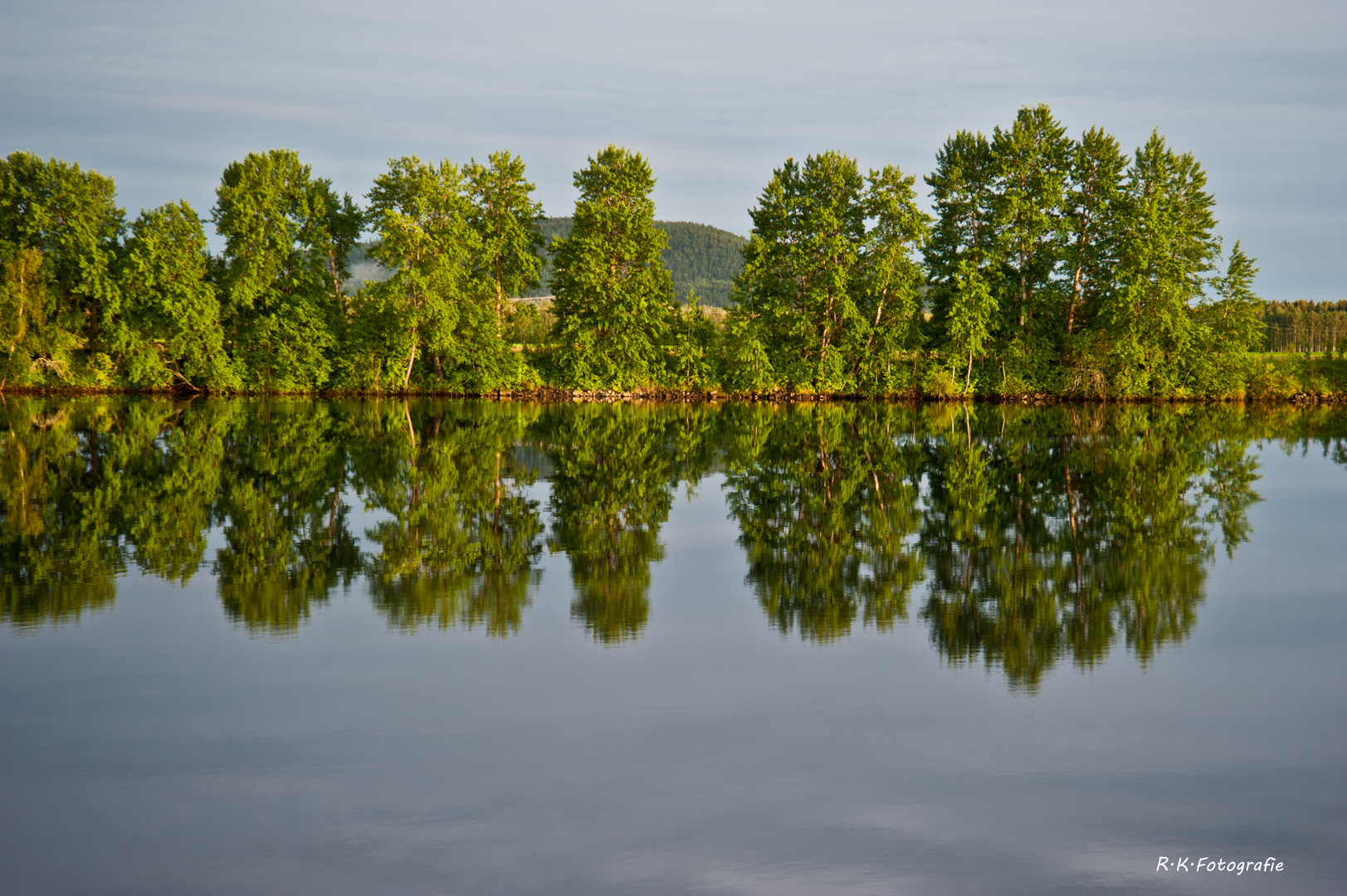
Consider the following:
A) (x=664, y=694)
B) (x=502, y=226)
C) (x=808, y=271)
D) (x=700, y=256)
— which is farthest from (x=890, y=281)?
(x=700, y=256)

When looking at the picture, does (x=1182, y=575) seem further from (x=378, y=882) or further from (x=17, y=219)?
(x=17, y=219)

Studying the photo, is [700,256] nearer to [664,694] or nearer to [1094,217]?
[1094,217]

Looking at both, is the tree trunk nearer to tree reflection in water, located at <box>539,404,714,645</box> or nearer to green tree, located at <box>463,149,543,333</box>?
green tree, located at <box>463,149,543,333</box>

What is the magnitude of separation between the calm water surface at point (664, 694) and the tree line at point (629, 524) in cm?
7

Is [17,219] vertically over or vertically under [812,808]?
over

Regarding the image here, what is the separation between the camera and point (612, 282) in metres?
46.3

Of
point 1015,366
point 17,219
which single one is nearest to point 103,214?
point 17,219

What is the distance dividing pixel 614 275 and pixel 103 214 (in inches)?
939

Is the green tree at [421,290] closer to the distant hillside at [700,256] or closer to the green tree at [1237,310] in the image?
the green tree at [1237,310]

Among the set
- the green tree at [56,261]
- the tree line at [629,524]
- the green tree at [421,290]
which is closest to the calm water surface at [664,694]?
the tree line at [629,524]

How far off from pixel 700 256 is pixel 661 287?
141 m

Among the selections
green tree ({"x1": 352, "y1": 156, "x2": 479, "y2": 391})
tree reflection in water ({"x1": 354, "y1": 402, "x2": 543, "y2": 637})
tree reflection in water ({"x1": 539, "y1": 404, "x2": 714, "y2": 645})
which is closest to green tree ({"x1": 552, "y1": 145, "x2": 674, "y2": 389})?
green tree ({"x1": 352, "y1": 156, "x2": 479, "y2": 391})

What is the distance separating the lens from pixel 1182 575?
9.55 metres

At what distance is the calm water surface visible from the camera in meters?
4.44
